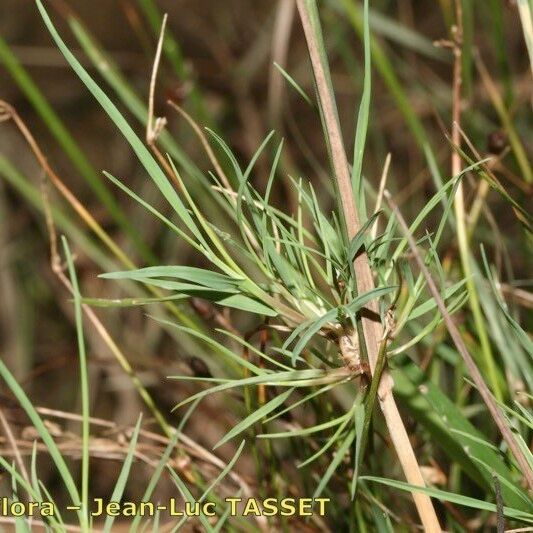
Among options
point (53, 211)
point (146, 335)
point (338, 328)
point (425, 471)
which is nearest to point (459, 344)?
point (338, 328)

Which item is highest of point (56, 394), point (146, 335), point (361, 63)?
point (361, 63)

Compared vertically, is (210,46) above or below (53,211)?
above

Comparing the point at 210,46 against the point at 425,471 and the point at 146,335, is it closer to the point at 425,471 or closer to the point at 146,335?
the point at 146,335

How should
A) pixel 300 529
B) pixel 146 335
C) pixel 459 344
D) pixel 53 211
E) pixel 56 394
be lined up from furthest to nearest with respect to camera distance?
pixel 56 394 → pixel 146 335 → pixel 53 211 → pixel 300 529 → pixel 459 344

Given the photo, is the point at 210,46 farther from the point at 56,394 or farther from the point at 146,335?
the point at 56,394

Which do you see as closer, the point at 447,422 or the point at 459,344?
the point at 459,344

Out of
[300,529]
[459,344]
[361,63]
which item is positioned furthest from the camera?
[361,63]
